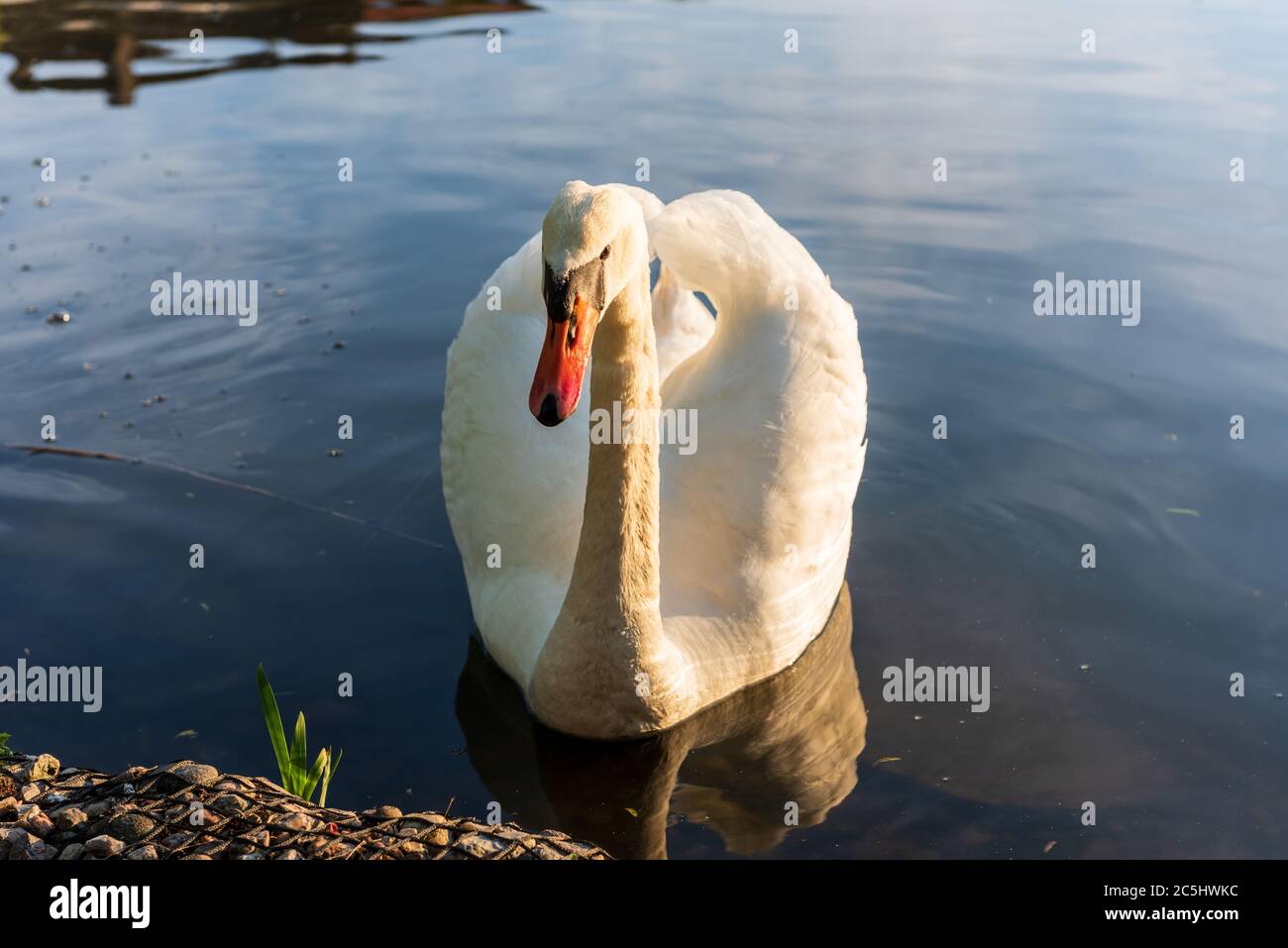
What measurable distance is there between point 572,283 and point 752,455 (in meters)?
1.69

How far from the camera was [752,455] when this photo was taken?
5695 millimetres

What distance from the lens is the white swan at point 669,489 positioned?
518 cm

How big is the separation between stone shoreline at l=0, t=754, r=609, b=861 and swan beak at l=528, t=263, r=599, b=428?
53.6 inches

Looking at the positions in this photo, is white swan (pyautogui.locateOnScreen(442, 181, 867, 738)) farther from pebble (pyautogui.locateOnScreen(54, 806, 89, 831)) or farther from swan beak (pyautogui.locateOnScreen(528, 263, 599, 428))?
pebble (pyautogui.locateOnScreen(54, 806, 89, 831))

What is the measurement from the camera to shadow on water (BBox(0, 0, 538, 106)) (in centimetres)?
1604

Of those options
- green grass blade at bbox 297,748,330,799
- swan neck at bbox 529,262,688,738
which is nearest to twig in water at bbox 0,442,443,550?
swan neck at bbox 529,262,688,738

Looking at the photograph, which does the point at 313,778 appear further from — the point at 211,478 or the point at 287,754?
the point at 211,478

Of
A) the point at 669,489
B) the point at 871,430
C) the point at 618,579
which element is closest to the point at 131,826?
the point at 618,579

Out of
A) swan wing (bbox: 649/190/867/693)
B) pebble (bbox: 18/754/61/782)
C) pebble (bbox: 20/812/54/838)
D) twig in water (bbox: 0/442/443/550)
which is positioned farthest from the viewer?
twig in water (bbox: 0/442/443/550)

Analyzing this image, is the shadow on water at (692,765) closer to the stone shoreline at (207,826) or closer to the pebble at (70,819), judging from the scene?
the stone shoreline at (207,826)

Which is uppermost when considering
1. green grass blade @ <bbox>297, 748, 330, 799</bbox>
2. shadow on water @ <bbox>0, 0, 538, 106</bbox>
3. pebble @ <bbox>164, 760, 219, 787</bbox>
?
shadow on water @ <bbox>0, 0, 538, 106</bbox>

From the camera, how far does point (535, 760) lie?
5.53m

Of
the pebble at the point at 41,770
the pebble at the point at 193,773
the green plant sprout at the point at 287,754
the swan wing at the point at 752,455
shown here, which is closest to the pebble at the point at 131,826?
the pebble at the point at 193,773

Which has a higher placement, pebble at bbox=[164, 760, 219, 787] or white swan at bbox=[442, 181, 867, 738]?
white swan at bbox=[442, 181, 867, 738]
